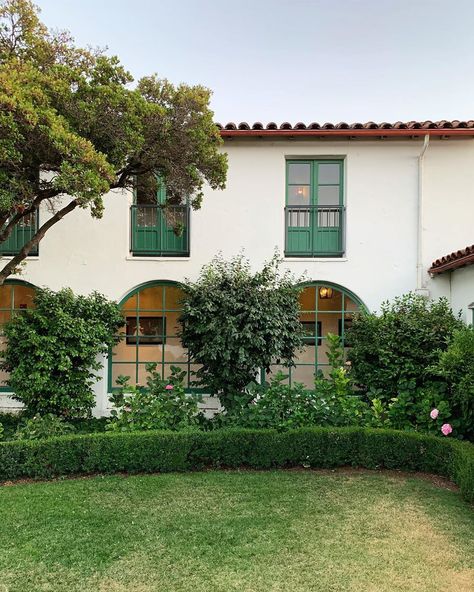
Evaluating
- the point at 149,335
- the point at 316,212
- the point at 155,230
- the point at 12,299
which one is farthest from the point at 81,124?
the point at 12,299

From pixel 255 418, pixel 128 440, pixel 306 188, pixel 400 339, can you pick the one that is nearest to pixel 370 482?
pixel 255 418

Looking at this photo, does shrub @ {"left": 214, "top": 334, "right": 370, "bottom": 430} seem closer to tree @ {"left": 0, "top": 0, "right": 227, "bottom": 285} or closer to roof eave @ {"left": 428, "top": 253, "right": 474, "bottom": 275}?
roof eave @ {"left": 428, "top": 253, "right": 474, "bottom": 275}

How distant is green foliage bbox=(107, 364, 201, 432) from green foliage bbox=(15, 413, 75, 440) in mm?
744

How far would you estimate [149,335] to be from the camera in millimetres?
10422

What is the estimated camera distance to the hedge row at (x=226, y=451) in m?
6.75

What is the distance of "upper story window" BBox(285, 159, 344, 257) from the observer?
10.1 metres

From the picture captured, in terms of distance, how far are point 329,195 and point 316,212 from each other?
1.63 ft

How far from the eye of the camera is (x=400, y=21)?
12070mm

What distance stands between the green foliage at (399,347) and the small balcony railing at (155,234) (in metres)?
4.27

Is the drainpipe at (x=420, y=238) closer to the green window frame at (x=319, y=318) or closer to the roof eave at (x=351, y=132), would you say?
the roof eave at (x=351, y=132)

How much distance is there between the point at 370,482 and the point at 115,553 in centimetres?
373

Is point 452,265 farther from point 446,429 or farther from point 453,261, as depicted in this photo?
point 446,429

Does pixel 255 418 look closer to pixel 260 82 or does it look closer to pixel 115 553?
pixel 115 553

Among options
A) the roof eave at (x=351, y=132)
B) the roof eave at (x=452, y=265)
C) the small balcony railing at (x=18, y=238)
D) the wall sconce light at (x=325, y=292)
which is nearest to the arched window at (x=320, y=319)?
the wall sconce light at (x=325, y=292)
